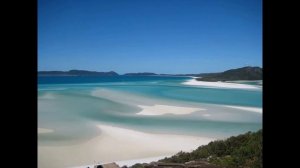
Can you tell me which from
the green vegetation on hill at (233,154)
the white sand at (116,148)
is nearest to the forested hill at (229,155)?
the green vegetation on hill at (233,154)

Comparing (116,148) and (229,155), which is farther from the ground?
(229,155)

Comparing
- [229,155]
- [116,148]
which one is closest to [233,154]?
[229,155]

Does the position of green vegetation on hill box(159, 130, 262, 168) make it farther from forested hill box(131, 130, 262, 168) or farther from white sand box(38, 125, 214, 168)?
white sand box(38, 125, 214, 168)

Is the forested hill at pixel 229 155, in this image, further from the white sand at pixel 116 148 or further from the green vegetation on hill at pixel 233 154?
the white sand at pixel 116 148

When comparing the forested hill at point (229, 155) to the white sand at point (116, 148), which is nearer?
the forested hill at point (229, 155)

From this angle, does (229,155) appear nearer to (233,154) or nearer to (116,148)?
(233,154)

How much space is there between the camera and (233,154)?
691cm

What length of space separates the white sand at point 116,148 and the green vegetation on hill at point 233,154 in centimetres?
318

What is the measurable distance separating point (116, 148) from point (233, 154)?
5682 mm

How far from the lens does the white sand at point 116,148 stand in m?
10.1

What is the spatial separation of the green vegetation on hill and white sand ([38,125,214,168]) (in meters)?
3.18

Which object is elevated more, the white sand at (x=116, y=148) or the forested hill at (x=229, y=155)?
the forested hill at (x=229, y=155)

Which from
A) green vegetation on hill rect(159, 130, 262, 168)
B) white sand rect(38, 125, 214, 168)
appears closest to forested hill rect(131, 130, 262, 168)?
green vegetation on hill rect(159, 130, 262, 168)

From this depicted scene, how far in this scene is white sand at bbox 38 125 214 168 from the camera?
1009 cm
